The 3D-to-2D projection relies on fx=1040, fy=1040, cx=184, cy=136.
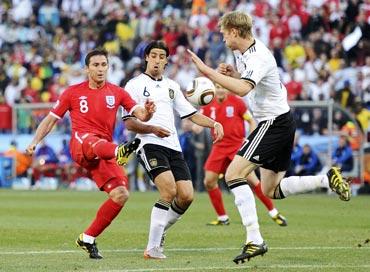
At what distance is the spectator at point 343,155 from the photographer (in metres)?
27.1

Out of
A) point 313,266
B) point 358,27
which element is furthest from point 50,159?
point 313,266

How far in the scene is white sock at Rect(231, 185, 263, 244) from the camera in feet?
35.4

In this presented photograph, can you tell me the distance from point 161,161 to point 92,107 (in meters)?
1.00

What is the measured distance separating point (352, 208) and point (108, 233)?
24.2 ft

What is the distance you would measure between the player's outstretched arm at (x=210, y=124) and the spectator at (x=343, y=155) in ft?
49.3

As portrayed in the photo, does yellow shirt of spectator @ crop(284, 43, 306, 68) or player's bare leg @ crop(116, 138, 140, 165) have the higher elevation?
yellow shirt of spectator @ crop(284, 43, 306, 68)

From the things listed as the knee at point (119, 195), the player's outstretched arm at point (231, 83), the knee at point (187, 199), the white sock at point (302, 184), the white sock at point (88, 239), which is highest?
the player's outstretched arm at point (231, 83)

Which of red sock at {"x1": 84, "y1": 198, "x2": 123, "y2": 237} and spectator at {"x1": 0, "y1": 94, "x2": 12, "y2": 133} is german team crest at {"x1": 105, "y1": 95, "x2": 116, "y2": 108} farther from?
spectator at {"x1": 0, "y1": 94, "x2": 12, "y2": 133}

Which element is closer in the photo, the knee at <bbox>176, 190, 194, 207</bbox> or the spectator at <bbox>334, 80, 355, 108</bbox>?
the knee at <bbox>176, 190, 194, 207</bbox>

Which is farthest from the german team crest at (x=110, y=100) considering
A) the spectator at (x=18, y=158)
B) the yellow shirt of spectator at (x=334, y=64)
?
the spectator at (x=18, y=158)

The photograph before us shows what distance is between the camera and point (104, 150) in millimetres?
11328

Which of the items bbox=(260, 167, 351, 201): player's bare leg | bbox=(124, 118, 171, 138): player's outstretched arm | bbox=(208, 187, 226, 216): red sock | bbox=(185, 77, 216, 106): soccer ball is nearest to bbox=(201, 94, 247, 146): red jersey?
bbox=(208, 187, 226, 216): red sock

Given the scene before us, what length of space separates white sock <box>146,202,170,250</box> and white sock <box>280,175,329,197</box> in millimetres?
1386

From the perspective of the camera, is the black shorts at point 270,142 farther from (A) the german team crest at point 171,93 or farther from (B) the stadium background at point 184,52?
(B) the stadium background at point 184,52
